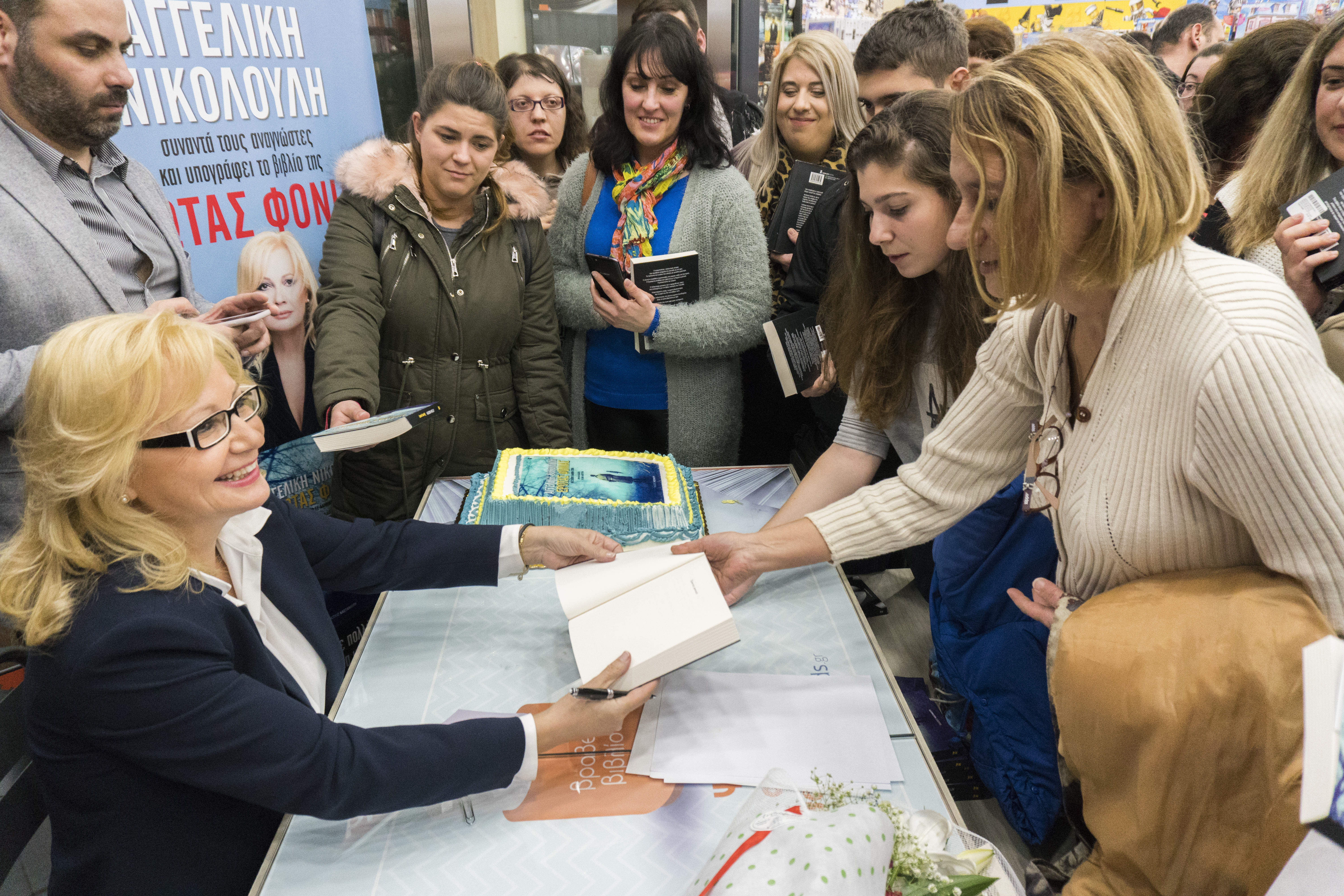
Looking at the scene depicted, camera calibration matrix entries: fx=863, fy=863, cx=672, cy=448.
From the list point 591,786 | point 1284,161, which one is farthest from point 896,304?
point 591,786

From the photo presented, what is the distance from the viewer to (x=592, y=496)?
2.02 m

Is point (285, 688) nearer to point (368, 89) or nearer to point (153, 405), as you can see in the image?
point (153, 405)

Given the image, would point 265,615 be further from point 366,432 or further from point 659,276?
point 659,276

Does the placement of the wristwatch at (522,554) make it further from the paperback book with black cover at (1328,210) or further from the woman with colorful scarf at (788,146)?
the paperback book with black cover at (1328,210)

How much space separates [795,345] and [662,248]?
23.0 inches

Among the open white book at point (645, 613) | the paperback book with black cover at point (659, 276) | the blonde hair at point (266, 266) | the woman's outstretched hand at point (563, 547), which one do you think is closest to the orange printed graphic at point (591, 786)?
the open white book at point (645, 613)

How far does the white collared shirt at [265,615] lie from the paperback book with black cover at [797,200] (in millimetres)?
1970

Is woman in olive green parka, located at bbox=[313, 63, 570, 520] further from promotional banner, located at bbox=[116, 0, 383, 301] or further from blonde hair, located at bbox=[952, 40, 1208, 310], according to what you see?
blonde hair, located at bbox=[952, 40, 1208, 310]

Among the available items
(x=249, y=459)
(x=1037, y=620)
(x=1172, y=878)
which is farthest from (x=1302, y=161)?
(x=249, y=459)

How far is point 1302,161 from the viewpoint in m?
2.29

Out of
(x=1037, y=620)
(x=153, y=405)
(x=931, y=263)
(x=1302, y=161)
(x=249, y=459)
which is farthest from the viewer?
(x=1302, y=161)

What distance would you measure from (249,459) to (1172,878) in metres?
1.41

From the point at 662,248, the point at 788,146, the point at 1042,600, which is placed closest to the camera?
the point at 1042,600

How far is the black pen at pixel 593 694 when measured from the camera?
1344 mm
